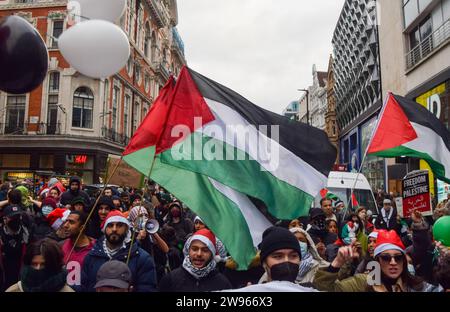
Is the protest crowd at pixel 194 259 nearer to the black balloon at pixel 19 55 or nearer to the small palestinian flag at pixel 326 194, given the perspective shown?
the black balloon at pixel 19 55

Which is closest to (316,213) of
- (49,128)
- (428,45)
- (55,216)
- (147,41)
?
(55,216)

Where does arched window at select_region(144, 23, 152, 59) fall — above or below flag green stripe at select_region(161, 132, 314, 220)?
above

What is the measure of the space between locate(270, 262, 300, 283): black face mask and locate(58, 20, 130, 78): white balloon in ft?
8.46

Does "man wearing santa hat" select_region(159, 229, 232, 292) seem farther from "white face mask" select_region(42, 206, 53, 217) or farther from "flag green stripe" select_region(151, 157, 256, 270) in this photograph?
"white face mask" select_region(42, 206, 53, 217)

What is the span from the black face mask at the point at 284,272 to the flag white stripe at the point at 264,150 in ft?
4.66

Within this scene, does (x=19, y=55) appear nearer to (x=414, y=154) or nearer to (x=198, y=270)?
(x=198, y=270)

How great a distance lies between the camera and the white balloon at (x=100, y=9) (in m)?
4.36

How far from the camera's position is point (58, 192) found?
7535mm

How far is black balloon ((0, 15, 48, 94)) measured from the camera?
287cm

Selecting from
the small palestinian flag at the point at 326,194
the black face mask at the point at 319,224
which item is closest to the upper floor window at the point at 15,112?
the small palestinian flag at the point at 326,194

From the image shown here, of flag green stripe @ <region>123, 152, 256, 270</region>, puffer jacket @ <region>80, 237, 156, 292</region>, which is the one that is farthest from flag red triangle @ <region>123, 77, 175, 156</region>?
puffer jacket @ <region>80, 237, 156, 292</region>

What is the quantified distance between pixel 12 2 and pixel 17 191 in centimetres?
3023
